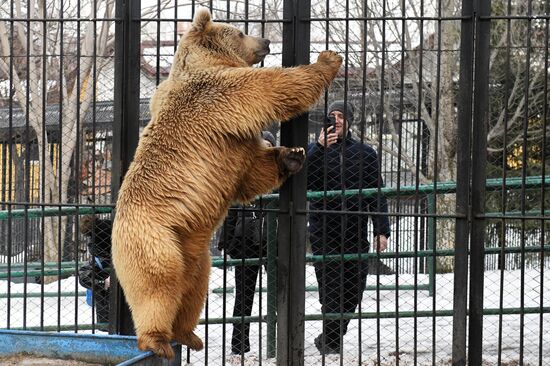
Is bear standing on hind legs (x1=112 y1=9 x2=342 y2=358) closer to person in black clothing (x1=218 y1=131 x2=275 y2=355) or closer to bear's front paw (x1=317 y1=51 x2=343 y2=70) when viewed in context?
bear's front paw (x1=317 y1=51 x2=343 y2=70)

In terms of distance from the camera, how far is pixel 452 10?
13.1 metres

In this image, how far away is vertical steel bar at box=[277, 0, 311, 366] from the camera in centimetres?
614

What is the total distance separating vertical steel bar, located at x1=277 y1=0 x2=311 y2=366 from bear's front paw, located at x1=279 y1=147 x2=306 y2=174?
416 mm

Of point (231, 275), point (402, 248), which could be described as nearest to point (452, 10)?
point (402, 248)

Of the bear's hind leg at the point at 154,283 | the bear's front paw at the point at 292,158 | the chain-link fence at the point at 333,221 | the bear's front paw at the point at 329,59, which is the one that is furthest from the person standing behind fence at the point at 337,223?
the bear's hind leg at the point at 154,283

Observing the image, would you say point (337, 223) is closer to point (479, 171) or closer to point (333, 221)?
point (333, 221)

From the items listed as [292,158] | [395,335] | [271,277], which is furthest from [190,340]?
[395,335]

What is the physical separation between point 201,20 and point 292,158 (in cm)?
109

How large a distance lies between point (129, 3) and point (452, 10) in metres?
7.80

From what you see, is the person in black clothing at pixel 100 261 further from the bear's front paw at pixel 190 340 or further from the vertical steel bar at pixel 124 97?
the bear's front paw at pixel 190 340

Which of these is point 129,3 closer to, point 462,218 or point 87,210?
point 87,210

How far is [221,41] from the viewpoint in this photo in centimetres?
578

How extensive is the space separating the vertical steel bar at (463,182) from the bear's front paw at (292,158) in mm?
1161

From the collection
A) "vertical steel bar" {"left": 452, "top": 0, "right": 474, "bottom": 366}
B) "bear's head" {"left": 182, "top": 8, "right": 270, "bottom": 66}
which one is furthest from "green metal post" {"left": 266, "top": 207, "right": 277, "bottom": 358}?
"bear's head" {"left": 182, "top": 8, "right": 270, "bottom": 66}
